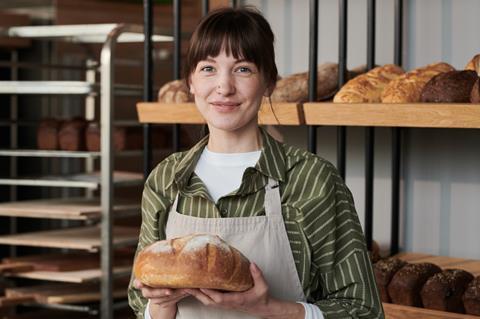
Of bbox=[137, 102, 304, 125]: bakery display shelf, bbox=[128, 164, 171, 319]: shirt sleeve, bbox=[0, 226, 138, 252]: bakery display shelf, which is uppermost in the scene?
bbox=[137, 102, 304, 125]: bakery display shelf

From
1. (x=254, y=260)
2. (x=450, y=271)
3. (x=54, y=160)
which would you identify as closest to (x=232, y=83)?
(x=254, y=260)

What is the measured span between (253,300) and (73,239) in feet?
6.86

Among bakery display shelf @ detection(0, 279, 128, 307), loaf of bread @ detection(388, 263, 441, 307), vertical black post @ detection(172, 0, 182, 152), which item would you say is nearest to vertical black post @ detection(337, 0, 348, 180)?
loaf of bread @ detection(388, 263, 441, 307)

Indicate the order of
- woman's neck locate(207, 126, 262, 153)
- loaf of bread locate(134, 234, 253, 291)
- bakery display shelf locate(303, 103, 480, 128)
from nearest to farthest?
loaf of bread locate(134, 234, 253, 291) < woman's neck locate(207, 126, 262, 153) < bakery display shelf locate(303, 103, 480, 128)

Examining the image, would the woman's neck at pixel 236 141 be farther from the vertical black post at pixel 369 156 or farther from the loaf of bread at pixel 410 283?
the vertical black post at pixel 369 156

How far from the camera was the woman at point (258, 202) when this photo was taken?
1.40m

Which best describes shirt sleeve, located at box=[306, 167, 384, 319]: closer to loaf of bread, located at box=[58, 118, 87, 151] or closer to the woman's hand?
the woman's hand

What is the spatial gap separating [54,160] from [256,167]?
3.03 m

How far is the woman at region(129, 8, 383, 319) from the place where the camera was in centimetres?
140

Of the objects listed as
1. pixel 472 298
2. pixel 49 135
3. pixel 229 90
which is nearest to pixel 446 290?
pixel 472 298

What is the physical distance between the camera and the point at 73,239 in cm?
334

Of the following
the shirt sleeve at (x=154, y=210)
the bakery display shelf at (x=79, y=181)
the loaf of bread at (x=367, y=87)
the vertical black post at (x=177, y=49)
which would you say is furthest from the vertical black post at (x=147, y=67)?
the shirt sleeve at (x=154, y=210)

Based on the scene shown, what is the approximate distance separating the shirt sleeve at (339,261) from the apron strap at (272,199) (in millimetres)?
61

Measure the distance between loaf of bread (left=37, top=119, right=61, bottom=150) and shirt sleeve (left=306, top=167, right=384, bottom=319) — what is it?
230 cm
